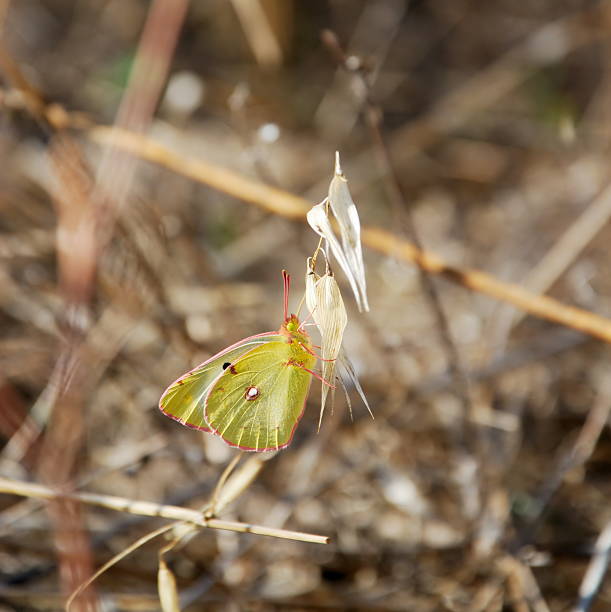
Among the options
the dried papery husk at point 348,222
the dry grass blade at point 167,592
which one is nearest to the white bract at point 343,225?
the dried papery husk at point 348,222

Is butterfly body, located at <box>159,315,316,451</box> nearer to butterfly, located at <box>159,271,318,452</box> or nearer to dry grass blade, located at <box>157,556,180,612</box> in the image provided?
butterfly, located at <box>159,271,318,452</box>

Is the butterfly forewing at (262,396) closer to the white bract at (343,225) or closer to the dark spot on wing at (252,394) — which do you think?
the dark spot on wing at (252,394)

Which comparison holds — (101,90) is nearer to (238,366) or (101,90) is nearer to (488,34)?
(488,34)

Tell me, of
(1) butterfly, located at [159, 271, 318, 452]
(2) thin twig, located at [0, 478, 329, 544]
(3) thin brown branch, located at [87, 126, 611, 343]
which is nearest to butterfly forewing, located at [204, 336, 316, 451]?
(1) butterfly, located at [159, 271, 318, 452]

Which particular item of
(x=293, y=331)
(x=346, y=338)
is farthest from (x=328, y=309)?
(x=346, y=338)

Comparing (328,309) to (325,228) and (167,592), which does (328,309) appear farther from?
Answer: (167,592)

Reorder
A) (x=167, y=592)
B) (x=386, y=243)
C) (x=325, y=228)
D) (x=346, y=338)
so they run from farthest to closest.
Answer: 1. (x=346, y=338)
2. (x=386, y=243)
3. (x=167, y=592)
4. (x=325, y=228)

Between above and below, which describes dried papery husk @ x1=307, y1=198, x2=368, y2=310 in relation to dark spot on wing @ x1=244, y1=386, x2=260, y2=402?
above
